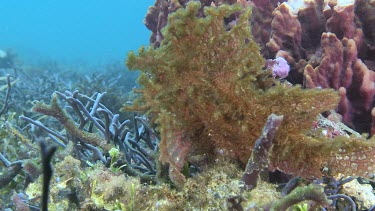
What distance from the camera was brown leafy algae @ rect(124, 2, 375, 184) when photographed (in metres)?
1.63

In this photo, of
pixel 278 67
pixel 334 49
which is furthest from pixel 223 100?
pixel 334 49

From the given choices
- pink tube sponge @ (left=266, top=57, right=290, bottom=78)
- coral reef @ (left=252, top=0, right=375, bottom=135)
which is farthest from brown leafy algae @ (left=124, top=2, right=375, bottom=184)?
coral reef @ (left=252, top=0, right=375, bottom=135)

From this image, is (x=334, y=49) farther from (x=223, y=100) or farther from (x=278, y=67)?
(x=223, y=100)

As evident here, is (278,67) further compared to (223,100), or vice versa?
(278,67)

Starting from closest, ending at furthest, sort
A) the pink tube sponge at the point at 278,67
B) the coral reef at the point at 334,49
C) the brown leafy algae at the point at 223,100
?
the brown leafy algae at the point at 223,100
the pink tube sponge at the point at 278,67
the coral reef at the point at 334,49

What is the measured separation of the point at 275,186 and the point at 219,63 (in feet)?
2.51

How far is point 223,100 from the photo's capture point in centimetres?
172

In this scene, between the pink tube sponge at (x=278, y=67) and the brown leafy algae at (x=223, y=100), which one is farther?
the pink tube sponge at (x=278, y=67)

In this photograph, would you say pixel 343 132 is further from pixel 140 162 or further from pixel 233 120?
pixel 140 162

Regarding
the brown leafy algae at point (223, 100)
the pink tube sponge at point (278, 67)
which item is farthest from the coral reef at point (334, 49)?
the brown leafy algae at point (223, 100)

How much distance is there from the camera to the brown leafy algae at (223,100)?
1.63 m

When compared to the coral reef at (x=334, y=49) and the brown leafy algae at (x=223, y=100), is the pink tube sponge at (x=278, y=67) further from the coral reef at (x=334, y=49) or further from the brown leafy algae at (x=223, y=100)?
the brown leafy algae at (x=223, y=100)

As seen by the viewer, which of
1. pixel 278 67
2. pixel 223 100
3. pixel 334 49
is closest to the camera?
pixel 223 100

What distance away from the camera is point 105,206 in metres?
1.65
